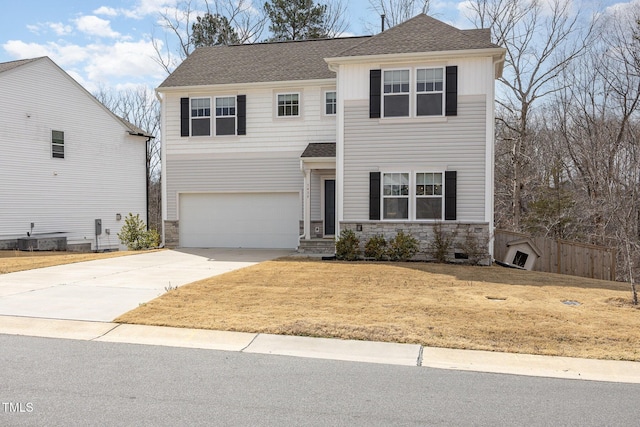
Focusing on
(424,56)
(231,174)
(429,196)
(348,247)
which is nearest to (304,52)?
(231,174)

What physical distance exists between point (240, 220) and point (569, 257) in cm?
1109

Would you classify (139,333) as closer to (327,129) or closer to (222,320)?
(222,320)

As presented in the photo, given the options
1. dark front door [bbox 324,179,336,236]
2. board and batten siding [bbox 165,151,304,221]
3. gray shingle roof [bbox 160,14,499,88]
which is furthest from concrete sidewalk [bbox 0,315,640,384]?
board and batten siding [bbox 165,151,304,221]

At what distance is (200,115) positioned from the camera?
1850cm

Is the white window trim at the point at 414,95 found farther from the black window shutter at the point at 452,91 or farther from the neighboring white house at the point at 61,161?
the neighboring white house at the point at 61,161

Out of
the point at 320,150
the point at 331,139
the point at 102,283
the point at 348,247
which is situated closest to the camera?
the point at 102,283

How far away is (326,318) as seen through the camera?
7336mm

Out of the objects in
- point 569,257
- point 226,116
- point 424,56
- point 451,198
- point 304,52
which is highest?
point 304,52

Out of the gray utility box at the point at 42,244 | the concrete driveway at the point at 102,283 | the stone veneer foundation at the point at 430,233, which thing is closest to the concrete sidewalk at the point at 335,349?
the concrete driveway at the point at 102,283

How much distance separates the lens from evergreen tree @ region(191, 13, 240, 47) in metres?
31.6

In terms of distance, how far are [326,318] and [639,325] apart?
4418 millimetres

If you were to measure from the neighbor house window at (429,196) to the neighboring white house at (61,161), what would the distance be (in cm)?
1484

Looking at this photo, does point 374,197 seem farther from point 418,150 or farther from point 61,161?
point 61,161

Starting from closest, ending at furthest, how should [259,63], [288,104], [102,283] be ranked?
[102,283] < [288,104] < [259,63]
